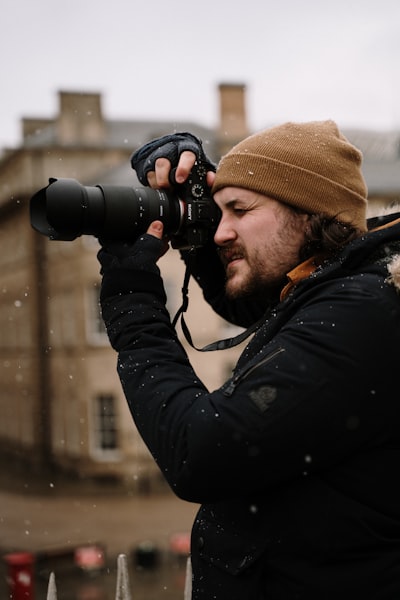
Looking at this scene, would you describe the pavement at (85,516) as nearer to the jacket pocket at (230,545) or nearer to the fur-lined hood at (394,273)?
the jacket pocket at (230,545)

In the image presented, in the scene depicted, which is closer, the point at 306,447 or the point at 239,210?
the point at 306,447

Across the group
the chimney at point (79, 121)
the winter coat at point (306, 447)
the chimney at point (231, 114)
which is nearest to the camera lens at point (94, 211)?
the winter coat at point (306, 447)

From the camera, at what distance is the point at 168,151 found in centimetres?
176

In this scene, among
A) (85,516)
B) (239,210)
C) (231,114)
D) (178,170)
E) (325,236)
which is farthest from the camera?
(85,516)

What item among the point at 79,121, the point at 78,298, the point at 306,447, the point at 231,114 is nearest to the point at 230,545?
the point at 306,447

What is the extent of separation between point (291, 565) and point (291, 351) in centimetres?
34

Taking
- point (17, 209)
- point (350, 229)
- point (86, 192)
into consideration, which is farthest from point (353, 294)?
point (17, 209)

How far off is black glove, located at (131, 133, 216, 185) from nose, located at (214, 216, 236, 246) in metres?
0.26

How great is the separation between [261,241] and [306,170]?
16cm

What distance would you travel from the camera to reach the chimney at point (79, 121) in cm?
2125

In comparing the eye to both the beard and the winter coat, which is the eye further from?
the winter coat

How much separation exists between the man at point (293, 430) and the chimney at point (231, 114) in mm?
20268

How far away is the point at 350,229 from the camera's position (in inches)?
58.3

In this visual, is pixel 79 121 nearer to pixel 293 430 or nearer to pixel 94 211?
pixel 94 211
